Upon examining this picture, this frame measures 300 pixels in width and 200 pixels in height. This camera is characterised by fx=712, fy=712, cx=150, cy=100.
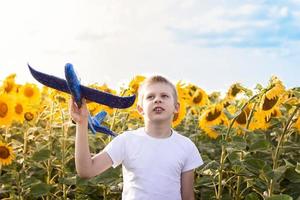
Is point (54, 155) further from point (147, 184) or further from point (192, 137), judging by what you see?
point (147, 184)

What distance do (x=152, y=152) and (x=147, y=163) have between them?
0.05 meters

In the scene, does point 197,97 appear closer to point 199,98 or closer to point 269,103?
point 199,98

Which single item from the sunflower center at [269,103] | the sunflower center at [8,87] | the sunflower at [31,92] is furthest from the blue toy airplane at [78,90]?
the sunflower center at [8,87]

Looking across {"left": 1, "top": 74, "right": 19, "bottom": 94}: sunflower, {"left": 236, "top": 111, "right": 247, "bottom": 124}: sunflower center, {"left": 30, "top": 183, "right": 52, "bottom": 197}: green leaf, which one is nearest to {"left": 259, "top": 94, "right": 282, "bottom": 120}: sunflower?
{"left": 236, "top": 111, "right": 247, "bottom": 124}: sunflower center

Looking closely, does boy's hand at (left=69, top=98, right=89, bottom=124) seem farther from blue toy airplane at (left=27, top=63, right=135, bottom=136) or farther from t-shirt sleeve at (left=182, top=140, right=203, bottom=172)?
t-shirt sleeve at (left=182, top=140, right=203, bottom=172)

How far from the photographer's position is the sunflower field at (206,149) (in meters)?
3.17

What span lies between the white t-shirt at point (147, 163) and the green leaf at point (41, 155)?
0.84 m

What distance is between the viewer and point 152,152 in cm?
281

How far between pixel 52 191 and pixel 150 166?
1.30 m

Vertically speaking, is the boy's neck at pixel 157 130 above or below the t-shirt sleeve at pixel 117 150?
above

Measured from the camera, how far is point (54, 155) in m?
3.95

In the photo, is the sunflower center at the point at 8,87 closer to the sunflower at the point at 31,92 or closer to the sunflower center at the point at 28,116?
the sunflower at the point at 31,92

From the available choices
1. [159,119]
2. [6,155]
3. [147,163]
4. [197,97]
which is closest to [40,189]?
[6,155]

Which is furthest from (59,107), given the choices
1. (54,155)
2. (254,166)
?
(254,166)
